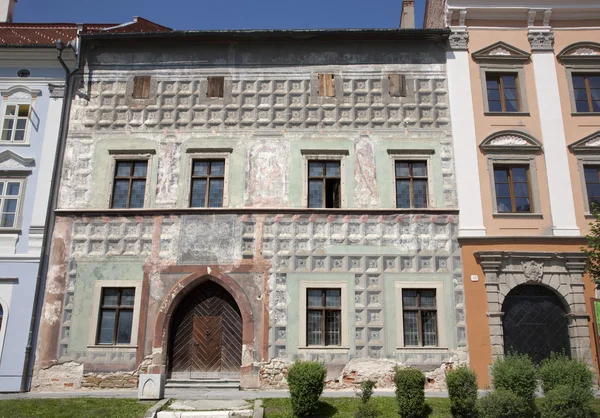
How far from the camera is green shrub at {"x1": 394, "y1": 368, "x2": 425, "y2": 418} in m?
12.1

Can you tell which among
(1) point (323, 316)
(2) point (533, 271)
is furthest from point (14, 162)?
(2) point (533, 271)

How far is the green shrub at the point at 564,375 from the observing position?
12297mm

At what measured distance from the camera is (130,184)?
1739cm

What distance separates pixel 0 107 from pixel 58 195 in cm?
369

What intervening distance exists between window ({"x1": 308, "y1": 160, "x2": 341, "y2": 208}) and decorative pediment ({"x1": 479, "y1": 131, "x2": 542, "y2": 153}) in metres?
4.65

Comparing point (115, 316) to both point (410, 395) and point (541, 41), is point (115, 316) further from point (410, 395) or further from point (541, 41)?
point (541, 41)

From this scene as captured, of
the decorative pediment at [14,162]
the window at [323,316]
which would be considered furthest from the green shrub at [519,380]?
the decorative pediment at [14,162]

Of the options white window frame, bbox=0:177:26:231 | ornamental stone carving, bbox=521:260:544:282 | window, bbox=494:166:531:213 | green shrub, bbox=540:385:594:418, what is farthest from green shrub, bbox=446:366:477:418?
white window frame, bbox=0:177:26:231

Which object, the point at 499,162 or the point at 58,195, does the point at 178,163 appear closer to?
the point at 58,195

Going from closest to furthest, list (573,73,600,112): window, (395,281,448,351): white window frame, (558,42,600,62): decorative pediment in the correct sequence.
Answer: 1. (395,281,448,351): white window frame
2. (573,73,600,112): window
3. (558,42,600,62): decorative pediment

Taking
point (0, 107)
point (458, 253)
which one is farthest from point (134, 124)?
point (458, 253)

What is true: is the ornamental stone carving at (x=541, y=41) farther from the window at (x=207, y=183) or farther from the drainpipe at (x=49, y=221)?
the drainpipe at (x=49, y=221)

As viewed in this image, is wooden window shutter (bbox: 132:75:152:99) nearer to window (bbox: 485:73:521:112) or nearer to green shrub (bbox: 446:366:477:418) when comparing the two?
Answer: window (bbox: 485:73:521:112)

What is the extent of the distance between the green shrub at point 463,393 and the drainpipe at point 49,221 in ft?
38.4
